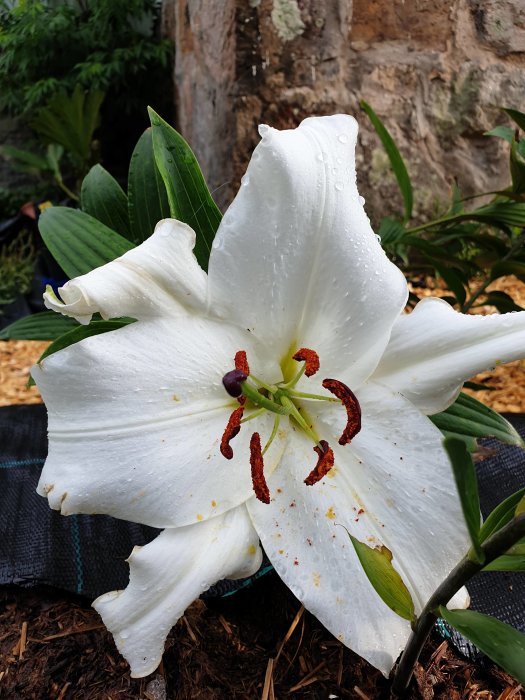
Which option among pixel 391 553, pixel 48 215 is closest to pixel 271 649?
pixel 391 553

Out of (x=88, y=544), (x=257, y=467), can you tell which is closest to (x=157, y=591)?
(x=257, y=467)

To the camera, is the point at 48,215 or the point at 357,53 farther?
the point at 357,53

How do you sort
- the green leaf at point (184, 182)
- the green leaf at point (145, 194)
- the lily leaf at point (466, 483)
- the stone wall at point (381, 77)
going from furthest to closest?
the stone wall at point (381, 77), the green leaf at point (145, 194), the green leaf at point (184, 182), the lily leaf at point (466, 483)

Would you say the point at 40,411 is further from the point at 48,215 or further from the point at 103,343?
the point at 103,343

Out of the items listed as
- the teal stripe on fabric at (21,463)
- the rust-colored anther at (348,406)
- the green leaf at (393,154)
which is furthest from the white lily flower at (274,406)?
the teal stripe on fabric at (21,463)

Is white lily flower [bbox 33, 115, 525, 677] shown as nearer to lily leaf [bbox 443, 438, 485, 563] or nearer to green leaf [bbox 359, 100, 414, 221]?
lily leaf [bbox 443, 438, 485, 563]

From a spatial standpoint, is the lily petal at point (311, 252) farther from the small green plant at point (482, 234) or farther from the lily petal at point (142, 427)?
the small green plant at point (482, 234)

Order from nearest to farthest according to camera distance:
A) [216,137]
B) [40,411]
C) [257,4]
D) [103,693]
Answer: [103,693], [40,411], [257,4], [216,137]
